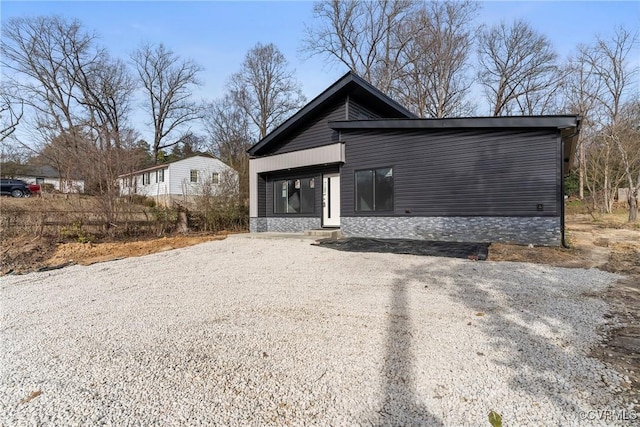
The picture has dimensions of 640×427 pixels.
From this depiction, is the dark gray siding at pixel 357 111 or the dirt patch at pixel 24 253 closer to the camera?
the dirt patch at pixel 24 253

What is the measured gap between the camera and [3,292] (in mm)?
5449

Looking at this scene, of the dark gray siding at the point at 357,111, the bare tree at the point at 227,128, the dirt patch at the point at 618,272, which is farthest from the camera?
the bare tree at the point at 227,128

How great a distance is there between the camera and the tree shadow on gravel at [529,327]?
88.4 inches

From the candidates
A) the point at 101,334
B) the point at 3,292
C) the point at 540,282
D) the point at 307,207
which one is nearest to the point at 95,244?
the point at 3,292

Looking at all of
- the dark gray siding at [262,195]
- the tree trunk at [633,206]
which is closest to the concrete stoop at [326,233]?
the dark gray siding at [262,195]

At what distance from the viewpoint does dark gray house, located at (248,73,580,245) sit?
27.1ft

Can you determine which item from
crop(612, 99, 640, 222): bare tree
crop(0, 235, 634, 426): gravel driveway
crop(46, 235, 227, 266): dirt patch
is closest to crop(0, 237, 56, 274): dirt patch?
crop(46, 235, 227, 266): dirt patch

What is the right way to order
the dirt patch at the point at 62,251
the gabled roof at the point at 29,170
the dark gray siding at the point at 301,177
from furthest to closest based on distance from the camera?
the gabled roof at the point at 29,170
the dark gray siding at the point at 301,177
the dirt patch at the point at 62,251

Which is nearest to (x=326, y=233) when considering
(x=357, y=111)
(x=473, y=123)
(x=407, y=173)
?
(x=407, y=173)

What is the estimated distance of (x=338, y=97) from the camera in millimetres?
11836

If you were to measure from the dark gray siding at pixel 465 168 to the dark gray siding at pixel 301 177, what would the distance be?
1461mm

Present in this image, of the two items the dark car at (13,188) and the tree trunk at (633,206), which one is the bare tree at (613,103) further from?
the dark car at (13,188)

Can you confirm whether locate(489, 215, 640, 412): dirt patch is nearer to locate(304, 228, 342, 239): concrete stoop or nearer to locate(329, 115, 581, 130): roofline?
locate(329, 115, 581, 130): roofline

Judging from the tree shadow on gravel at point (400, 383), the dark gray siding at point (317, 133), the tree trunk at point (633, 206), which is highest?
the dark gray siding at point (317, 133)
